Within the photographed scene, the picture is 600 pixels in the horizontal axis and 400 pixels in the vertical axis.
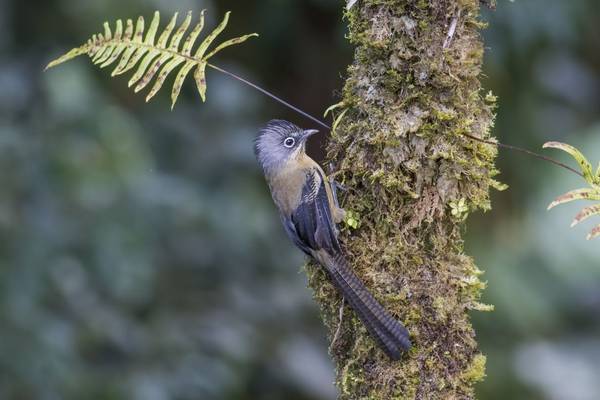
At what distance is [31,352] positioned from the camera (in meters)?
7.91

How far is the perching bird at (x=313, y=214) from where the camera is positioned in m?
4.27

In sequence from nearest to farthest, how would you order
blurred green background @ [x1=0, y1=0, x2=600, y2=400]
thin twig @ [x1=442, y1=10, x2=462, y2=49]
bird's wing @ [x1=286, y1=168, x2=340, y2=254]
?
thin twig @ [x1=442, y1=10, x2=462, y2=49] → bird's wing @ [x1=286, y1=168, x2=340, y2=254] → blurred green background @ [x1=0, y1=0, x2=600, y2=400]

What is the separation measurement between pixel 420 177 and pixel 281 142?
1598mm

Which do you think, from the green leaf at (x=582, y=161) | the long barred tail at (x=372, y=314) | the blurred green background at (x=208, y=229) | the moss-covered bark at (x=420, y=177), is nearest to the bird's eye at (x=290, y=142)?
the moss-covered bark at (x=420, y=177)

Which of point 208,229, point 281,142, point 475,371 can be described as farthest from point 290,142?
point 208,229

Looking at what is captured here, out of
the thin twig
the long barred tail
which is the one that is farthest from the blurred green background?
the thin twig

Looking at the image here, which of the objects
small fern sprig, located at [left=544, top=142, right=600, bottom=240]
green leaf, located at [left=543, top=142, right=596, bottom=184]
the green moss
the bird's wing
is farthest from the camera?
the bird's wing

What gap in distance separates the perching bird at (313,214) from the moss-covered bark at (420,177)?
9 centimetres

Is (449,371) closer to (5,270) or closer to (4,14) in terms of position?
(5,270)

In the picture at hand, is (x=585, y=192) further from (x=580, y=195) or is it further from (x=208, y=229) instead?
(x=208, y=229)

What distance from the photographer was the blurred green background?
7.98m

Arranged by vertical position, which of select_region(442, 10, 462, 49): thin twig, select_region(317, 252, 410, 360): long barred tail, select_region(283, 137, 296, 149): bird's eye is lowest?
select_region(317, 252, 410, 360): long barred tail

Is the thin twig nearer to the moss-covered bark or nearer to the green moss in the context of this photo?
the moss-covered bark

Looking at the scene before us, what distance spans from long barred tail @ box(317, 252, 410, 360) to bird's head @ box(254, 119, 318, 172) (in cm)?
141
